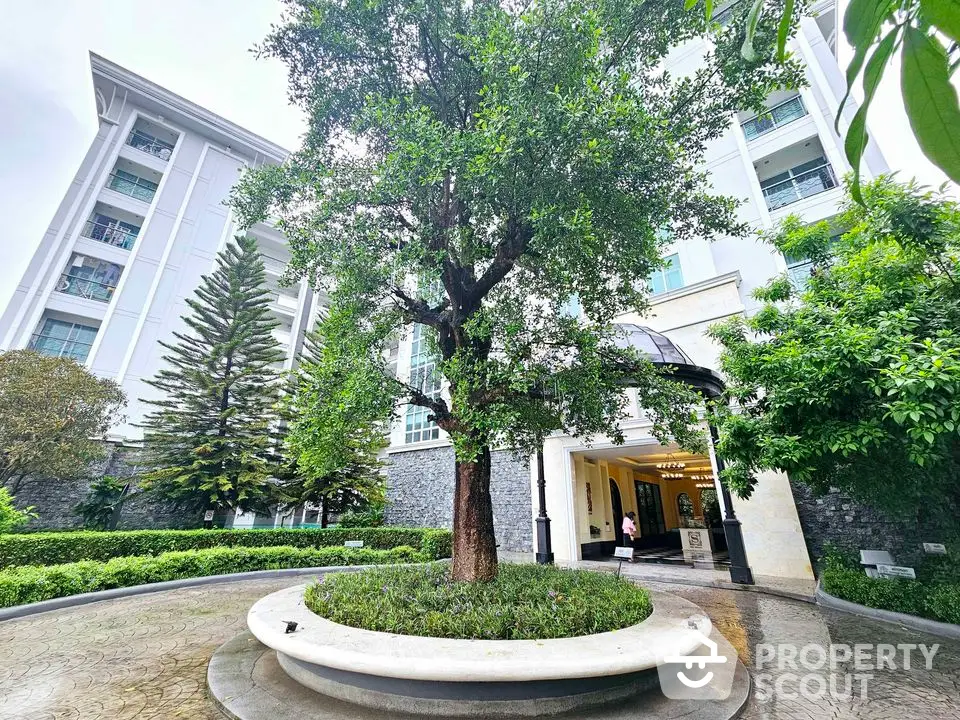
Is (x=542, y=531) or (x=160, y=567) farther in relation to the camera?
(x=542, y=531)

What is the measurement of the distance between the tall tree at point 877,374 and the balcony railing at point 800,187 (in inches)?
251

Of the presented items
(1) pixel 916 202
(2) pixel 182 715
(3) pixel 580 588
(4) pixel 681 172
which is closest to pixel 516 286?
(4) pixel 681 172

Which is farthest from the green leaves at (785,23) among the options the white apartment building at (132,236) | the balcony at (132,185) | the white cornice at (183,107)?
the balcony at (132,185)

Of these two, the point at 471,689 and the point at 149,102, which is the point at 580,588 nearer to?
the point at 471,689

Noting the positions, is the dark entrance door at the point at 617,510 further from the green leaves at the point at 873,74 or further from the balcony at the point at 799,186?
the green leaves at the point at 873,74

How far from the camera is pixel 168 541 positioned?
1034 cm

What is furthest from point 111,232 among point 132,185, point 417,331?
point 417,331

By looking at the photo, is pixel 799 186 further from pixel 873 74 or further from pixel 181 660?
pixel 181 660

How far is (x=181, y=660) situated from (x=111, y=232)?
65.4 feet

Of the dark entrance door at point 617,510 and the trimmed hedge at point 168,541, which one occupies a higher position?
the dark entrance door at point 617,510

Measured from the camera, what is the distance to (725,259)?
12.2m

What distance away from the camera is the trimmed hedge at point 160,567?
6.85m

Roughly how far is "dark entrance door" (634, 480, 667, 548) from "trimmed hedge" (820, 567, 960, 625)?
30.4 ft

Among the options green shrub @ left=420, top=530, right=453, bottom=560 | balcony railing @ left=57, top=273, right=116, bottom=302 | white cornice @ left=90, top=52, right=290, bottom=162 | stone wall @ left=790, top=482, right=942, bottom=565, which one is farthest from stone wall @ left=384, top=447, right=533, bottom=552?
white cornice @ left=90, top=52, right=290, bottom=162
